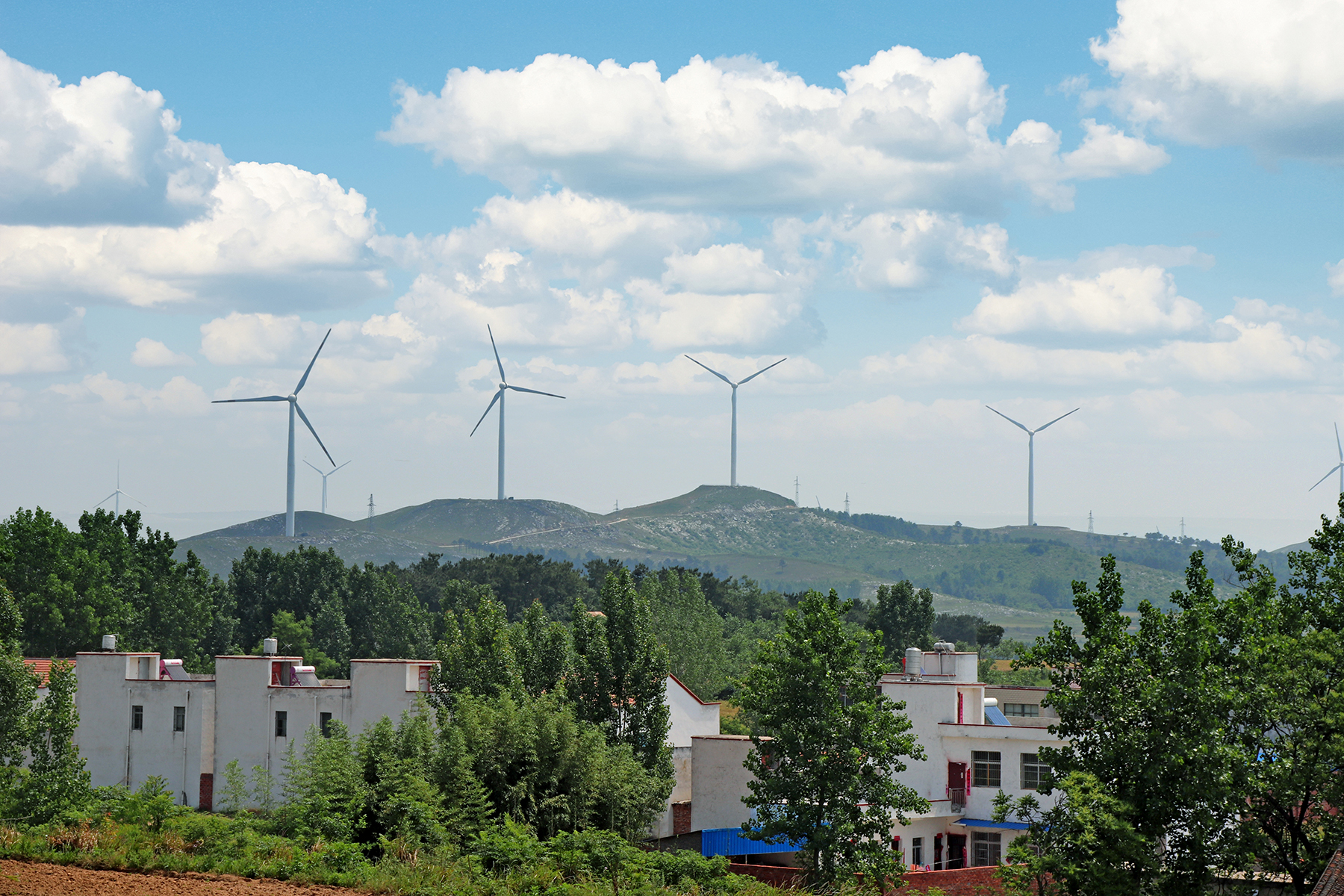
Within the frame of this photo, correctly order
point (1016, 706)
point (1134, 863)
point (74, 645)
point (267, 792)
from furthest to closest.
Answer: point (74, 645), point (1016, 706), point (267, 792), point (1134, 863)

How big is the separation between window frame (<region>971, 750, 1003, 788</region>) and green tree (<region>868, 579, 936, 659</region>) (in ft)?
281

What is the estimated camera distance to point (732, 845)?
2212 inches

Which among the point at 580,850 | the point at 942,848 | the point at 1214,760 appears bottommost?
the point at 942,848

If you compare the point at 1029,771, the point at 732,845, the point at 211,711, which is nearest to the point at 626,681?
the point at 732,845

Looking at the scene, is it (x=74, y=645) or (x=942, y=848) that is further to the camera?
(x=74, y=645)

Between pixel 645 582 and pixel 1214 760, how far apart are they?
120 metres

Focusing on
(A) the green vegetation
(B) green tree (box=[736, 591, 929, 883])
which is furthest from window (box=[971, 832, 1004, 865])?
(A) the green vegetation

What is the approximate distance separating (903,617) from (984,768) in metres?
89.8

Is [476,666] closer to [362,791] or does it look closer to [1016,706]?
[362,791]

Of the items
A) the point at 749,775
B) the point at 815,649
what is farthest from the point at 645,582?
the point at 815,649

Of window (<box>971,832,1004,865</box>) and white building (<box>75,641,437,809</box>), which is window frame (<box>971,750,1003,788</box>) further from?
white building (<box>75,641,437,809</box>)

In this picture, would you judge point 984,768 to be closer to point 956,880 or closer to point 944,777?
point 944,777

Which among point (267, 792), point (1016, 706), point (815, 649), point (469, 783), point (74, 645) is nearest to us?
point (469, 783)

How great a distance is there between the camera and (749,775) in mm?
58969
